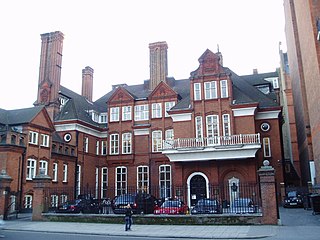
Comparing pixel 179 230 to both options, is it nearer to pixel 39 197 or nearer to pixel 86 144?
pixel 39 197

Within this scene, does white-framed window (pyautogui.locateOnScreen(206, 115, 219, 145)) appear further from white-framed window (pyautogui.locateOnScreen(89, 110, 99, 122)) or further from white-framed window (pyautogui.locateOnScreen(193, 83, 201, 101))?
white-framed window (pyautogui.locateOnScreen(89, 110, 99, 122))

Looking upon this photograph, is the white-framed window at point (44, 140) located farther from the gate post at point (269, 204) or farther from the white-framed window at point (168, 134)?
the gate post at point (269, 204)

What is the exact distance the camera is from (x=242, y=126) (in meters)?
32.4

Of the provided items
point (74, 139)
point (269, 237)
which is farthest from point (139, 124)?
point (269, 237)

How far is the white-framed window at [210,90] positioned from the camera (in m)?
33.9

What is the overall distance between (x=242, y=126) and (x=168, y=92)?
33.3 ft

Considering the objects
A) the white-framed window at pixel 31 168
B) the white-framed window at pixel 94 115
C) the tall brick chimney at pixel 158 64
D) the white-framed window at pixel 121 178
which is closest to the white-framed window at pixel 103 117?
the white-framed window at pixel 94 115

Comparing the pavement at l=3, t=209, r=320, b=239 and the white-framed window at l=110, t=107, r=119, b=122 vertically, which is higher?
the white-framed window at l=110, t=107, r=119, b=122

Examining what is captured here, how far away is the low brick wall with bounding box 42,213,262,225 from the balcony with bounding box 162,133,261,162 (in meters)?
12.5

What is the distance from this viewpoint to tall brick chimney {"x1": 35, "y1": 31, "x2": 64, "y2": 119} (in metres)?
39.6

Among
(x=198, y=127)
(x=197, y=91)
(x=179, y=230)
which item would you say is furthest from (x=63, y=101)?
(x=179, y=230)

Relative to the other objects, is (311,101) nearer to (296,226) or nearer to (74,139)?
(296,226)

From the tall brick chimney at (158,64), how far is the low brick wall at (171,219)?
23976 millimetres

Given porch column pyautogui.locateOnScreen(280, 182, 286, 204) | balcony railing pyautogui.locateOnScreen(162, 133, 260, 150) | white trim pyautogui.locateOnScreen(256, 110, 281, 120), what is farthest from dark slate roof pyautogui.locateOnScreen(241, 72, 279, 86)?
porch column pyautogui.locateOnScreen(280, 182, 286, 204)
